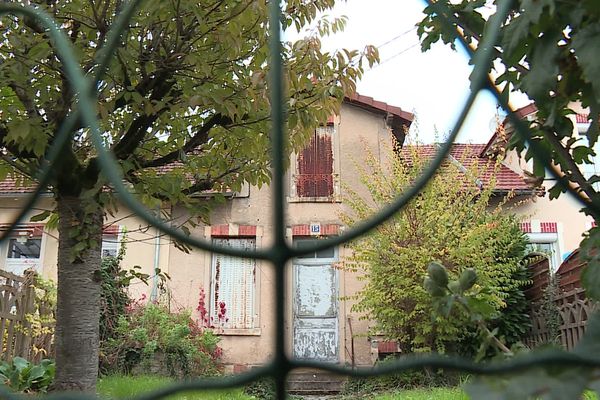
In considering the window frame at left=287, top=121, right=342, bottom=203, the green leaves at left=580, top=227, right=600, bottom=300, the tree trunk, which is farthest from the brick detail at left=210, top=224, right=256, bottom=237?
the green leaves at left=580, top=227, right=600, bottom=300

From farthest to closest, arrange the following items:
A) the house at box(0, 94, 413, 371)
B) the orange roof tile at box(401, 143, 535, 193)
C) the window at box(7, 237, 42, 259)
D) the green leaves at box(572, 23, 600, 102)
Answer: the window at box(7, 237, 42, 259), the house at box(0, 94, 413, 371), the orange roof tile at box(401, 143, 535, 193), the green leaves at box(572, 23, 600, 102)

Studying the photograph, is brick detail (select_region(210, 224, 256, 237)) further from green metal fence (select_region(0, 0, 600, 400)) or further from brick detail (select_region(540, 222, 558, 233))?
green metal fence (select_region(0, 0, 600, 400))

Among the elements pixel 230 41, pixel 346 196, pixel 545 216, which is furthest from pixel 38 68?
pixel 545 216

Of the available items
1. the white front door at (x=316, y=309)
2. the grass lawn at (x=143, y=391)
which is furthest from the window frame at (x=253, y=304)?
the grass lawn at (x=143, y=391)

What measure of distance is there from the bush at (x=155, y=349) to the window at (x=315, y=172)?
8.17ft

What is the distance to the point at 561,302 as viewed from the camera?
559cm

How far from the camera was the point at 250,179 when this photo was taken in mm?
2428

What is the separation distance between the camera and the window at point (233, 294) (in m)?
7.60

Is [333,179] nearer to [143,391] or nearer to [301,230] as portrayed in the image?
[301,230]

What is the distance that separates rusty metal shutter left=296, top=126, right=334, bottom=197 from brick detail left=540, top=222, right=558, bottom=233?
264cm

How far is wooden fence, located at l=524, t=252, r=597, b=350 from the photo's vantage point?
4.58 m

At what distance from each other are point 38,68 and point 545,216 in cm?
695

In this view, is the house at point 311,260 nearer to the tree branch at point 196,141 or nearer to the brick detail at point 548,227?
the brick detail at point 548,227

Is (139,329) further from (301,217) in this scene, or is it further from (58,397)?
(58,397)
